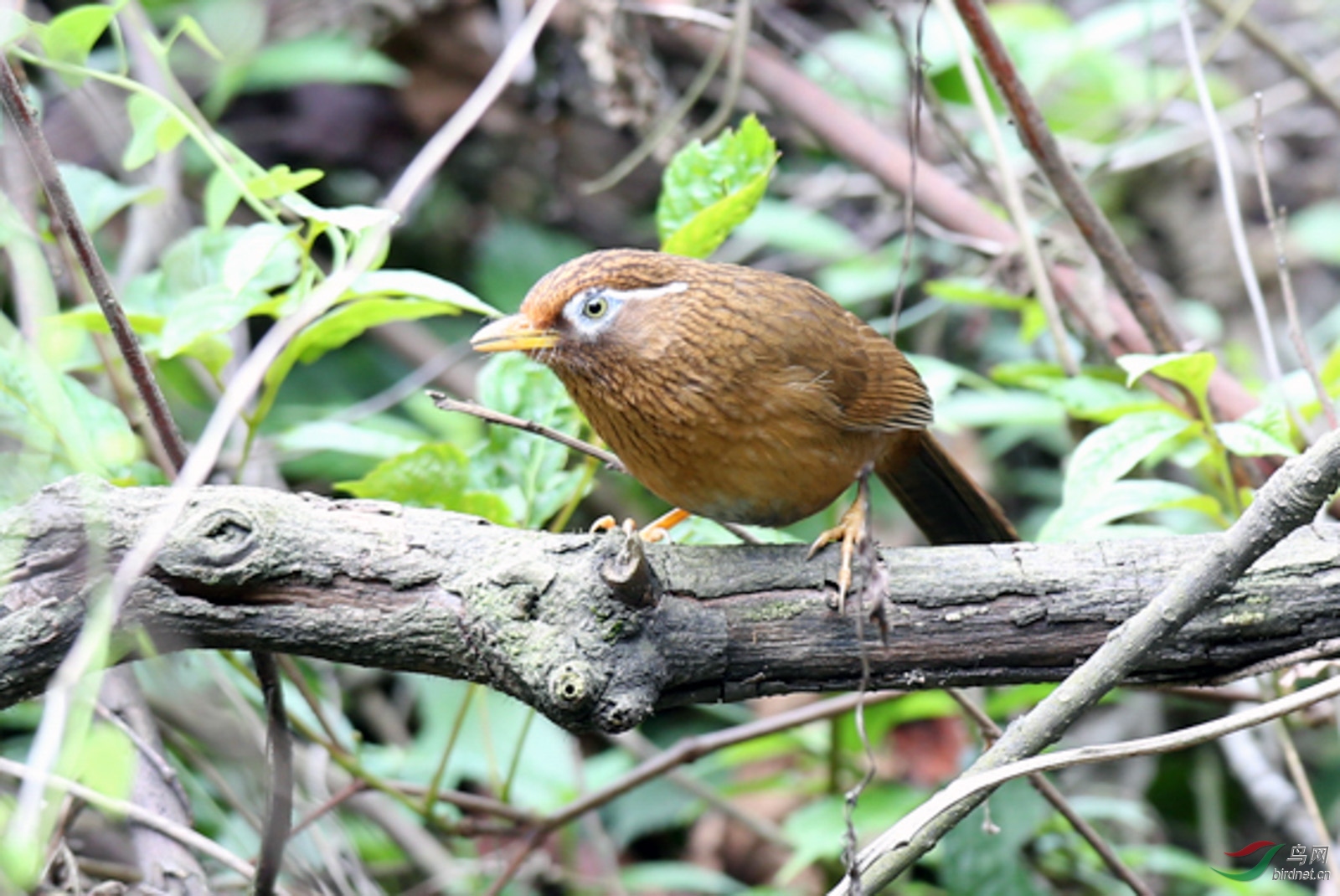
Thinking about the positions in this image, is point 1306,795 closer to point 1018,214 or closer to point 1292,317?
point 1292,317

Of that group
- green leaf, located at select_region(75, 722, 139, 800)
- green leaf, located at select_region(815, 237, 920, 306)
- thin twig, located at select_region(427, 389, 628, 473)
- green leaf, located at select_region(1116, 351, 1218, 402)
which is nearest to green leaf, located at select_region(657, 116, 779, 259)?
thin twig, located at select_region(427, 389, 628, 473)

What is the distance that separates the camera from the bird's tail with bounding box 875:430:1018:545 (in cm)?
332

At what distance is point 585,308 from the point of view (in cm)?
284

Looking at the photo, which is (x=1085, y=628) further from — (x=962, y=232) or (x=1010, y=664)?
(x=962, y=232)

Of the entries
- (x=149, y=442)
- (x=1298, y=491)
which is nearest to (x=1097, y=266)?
(x=1298, y=491)

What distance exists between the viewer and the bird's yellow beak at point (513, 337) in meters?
2.71

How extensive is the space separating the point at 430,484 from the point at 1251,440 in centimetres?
179

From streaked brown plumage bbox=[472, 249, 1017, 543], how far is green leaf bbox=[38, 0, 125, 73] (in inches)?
36.6

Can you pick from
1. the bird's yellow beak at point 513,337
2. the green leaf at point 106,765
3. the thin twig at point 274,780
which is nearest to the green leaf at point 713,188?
the bird's yellow beak at point 513,337

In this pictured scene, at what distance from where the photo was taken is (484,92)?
9.26ft

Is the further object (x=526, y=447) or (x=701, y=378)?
(x=526, y=447)

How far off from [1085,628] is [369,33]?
4193mm

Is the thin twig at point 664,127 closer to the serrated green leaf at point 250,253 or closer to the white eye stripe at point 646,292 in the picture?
the white eye stripe at point 646,292

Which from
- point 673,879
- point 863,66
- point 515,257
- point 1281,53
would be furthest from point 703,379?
point 863,66
